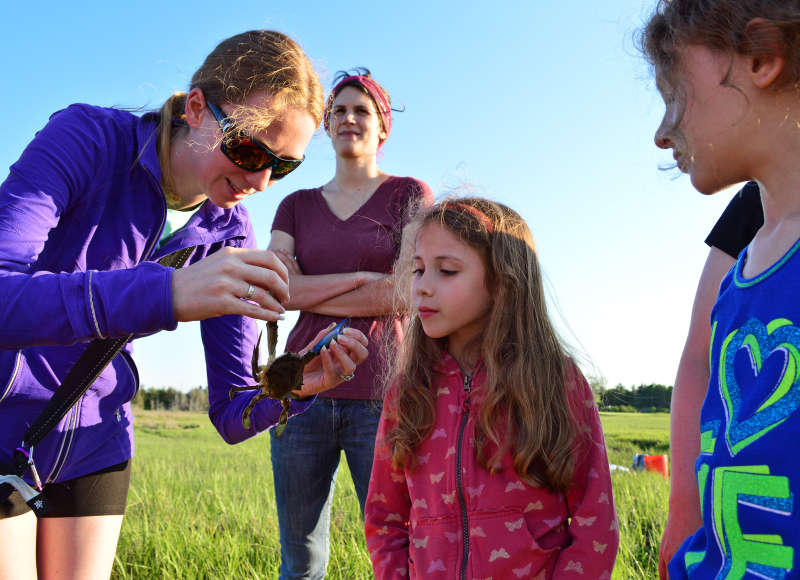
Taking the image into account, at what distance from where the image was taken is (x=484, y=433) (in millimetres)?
2295

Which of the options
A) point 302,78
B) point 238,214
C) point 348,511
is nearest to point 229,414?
point 238,214

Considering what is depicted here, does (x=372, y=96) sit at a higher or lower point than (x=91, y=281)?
higher

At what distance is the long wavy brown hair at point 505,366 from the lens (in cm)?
225

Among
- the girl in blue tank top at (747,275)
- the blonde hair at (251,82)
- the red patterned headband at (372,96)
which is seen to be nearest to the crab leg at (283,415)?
the blonde hair at (251,82)

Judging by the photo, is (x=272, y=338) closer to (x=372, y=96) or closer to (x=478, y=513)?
(x=478, y=513)

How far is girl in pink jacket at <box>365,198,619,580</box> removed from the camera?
2145 mm

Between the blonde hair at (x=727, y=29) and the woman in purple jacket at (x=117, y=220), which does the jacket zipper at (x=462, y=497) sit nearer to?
the woman in purple jacket at (x=117, y=220)

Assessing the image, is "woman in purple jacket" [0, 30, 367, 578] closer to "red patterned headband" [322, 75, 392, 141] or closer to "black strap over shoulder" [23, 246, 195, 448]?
"black strap over shoulder" [23, 246, 195, 448]

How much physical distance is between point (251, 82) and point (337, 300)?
3.83 feet

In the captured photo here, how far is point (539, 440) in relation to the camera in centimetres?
223

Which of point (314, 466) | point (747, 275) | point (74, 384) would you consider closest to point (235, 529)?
point (314, 466)

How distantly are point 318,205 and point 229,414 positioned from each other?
4.28 feet

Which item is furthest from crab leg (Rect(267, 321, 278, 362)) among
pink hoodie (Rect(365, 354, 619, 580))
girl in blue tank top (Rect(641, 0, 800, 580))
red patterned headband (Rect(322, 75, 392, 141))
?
red patterned headband (Rect(322, 75, 392, 141))

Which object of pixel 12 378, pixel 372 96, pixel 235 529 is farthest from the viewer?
pixel 235 529
